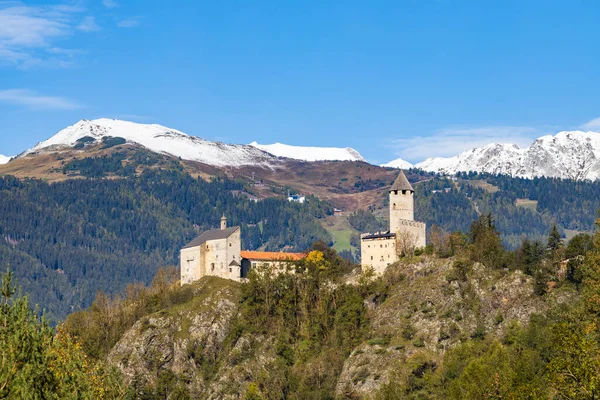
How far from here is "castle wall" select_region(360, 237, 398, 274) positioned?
137 metres

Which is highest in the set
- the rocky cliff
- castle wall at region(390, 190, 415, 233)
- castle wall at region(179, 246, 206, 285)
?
castle wall at region(390, 190, 415, 233)

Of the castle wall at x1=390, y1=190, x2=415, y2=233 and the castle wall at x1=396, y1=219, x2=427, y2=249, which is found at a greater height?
the castle wall at x1=390, y1=190, x2=415, y2=233

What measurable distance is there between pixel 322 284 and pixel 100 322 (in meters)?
35.8

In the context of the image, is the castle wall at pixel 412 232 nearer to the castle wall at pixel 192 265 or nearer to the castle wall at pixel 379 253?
the castle wall at pixel 379 253

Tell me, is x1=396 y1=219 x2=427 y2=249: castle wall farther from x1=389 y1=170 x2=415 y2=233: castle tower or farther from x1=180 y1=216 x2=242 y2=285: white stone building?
x1=180 y1=216 x2=242 y2=285: white stone building

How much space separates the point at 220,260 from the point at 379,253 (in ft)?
86.0

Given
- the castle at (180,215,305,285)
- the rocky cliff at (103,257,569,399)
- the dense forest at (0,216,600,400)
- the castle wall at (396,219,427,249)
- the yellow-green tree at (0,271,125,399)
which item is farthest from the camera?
the castle at (180,215,305,285)

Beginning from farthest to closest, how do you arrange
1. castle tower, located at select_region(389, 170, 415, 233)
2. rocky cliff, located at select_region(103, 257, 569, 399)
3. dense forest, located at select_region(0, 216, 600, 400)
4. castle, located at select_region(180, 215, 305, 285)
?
castle, located at select_region(180, 215, 305, 285)
castle tower, located at select_region(389, 170, 415, 233)
rocky cliff, located at select_region(103, 257, 569, 399)
dense forest, located at select_region(0, 216, 600, 400)

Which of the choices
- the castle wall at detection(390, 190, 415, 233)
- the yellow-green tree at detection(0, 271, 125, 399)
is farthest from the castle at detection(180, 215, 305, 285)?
the yellow-green tree at detection(0, 271, 125, 399)

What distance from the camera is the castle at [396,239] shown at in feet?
450

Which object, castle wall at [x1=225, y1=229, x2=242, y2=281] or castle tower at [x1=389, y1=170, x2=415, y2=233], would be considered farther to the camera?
castle wall at [x1=225, y1=229, x2=242, y2=281]

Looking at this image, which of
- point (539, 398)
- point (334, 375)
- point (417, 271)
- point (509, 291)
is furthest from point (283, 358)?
point (539, 398)

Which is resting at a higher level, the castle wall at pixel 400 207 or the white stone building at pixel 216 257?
the castle wall at pixel 400 207

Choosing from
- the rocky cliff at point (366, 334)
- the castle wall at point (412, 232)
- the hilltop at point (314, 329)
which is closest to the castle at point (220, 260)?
the hilltop at point (314, 329)
